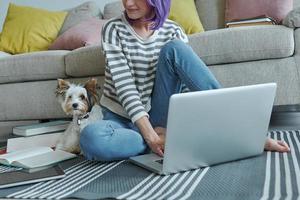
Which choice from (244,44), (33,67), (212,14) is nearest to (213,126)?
(244,44)

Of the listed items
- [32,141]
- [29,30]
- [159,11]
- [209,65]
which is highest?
[159,11]

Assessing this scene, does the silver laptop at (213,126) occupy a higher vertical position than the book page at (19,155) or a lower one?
higher

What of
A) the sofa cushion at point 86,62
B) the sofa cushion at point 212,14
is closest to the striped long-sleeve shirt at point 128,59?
the sofa cushion at point 86,62

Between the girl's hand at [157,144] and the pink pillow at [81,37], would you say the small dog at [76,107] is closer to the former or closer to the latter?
the girl's hand at [157,144]

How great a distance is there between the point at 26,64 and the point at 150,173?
1.31 meters

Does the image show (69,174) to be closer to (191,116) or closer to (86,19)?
(191,116)

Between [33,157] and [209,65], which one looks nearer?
[33,157]

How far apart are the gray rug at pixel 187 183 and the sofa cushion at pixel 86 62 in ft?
2.70

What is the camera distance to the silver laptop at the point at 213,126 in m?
1.09

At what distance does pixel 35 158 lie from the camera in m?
Result: 1.45

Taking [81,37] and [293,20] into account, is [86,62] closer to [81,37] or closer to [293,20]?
[81,37]

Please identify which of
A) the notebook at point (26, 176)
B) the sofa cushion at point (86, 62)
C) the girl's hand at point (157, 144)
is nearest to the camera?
the notebook at point (26, 176)

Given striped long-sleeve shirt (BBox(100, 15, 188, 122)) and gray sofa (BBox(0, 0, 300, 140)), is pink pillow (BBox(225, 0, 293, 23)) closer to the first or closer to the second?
gray sofa (BBox(0, 0, 300, 140))

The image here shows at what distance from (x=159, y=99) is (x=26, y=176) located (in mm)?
532
